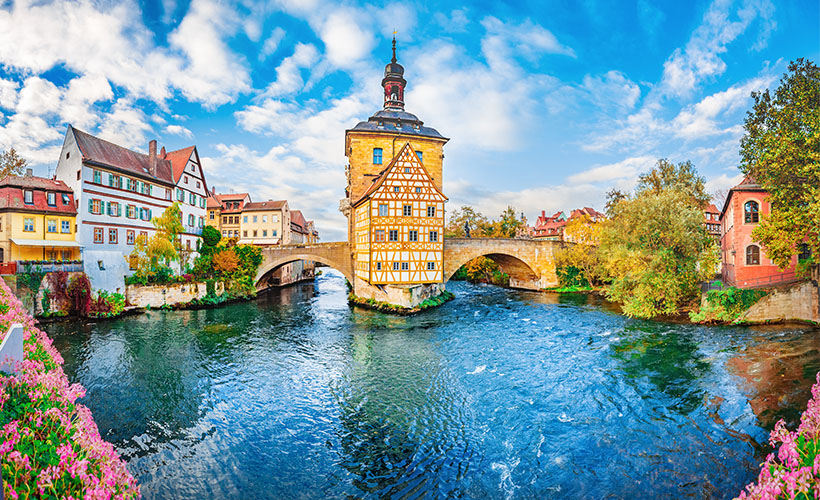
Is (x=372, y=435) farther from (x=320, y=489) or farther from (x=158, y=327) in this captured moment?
(x=158, y=327)

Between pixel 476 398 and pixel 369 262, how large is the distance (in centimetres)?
1560

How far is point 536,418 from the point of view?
10.1 metres

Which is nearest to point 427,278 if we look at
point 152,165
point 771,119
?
point 771,119

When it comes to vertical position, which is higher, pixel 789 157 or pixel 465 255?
pixel 789 157

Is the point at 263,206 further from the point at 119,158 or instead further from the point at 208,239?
the point at 119,158

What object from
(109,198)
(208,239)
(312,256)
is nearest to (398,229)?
(312,256)

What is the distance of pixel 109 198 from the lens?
82.7 ft

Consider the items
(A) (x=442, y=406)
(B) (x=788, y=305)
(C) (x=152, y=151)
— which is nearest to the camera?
(A) (x=442, y=406)

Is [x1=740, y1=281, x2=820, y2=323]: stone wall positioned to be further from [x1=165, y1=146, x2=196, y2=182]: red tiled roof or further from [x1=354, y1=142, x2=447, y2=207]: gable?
[x1=165, y1=146, x2=196, y2=182]: red tiled roof

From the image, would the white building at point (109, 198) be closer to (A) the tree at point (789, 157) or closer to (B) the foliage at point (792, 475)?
(B) the foliage at point (792, 475)

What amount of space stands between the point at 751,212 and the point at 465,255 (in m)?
18.5

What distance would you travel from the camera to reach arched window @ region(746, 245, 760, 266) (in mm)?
21828

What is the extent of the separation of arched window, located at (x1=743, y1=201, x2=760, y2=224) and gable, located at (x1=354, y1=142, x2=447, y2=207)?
731 inches

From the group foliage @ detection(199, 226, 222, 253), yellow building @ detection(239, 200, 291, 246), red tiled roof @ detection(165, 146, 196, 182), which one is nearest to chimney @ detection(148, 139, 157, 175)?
red tiled roof @ detection(165, 146, 196, 182)
